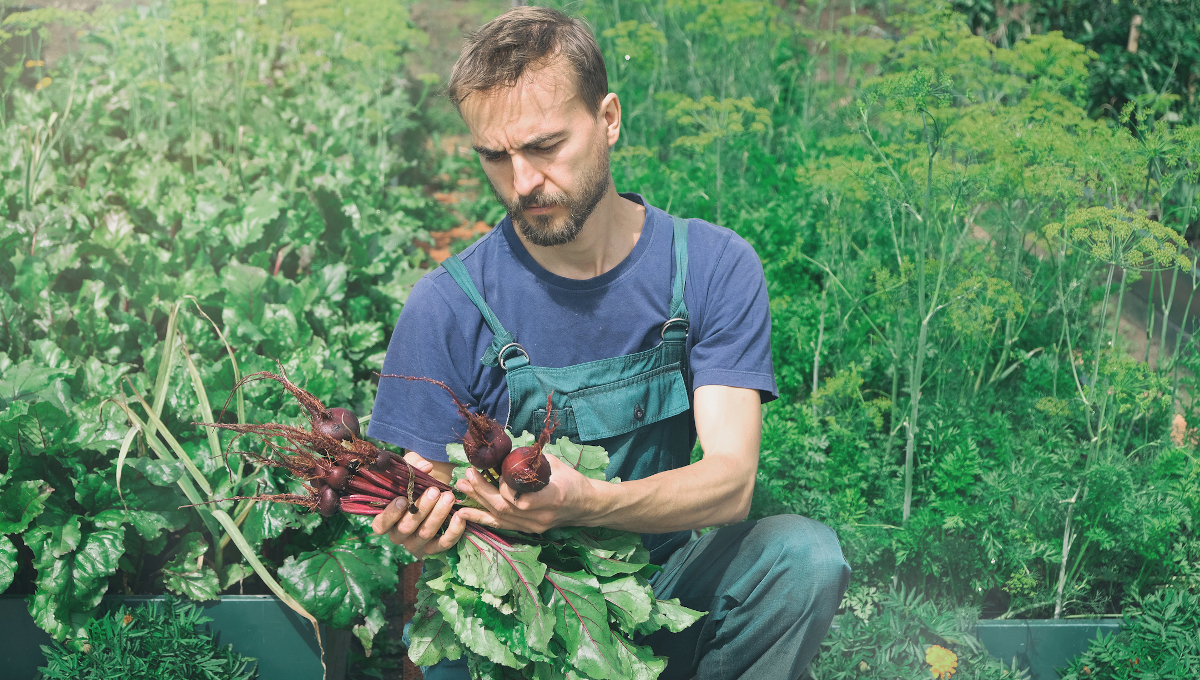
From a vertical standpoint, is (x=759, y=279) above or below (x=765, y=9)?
below

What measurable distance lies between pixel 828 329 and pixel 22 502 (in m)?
2.86

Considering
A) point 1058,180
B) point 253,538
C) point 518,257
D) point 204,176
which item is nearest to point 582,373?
point 518,257

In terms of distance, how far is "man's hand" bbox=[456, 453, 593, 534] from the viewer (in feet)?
5.91

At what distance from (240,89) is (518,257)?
4077 mm

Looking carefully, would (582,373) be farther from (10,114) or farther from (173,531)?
(10,114)

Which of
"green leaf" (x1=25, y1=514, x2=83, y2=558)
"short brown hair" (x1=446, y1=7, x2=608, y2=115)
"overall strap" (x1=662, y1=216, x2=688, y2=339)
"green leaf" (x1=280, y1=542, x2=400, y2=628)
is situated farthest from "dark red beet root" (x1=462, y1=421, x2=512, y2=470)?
"green leaf" (x1=25, y1=514, x2=83, y2=558)

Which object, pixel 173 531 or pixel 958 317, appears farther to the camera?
pixel 958 317

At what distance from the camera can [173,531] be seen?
2.88 metres

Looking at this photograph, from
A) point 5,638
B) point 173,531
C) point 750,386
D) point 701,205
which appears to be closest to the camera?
point 750,386

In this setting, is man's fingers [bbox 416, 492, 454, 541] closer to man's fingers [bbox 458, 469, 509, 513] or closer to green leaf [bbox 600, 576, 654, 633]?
man's fingers [bbox 458, 469, 509, 513]

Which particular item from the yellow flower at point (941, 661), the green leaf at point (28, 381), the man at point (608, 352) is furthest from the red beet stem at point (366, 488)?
the yellow flower at point (941, 661)

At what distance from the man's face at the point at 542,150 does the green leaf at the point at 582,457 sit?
0.49 m

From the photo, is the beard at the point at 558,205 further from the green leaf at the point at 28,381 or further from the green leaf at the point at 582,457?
the green leaf at the point at 28,381

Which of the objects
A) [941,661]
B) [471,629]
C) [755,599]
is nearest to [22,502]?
[471,629]
